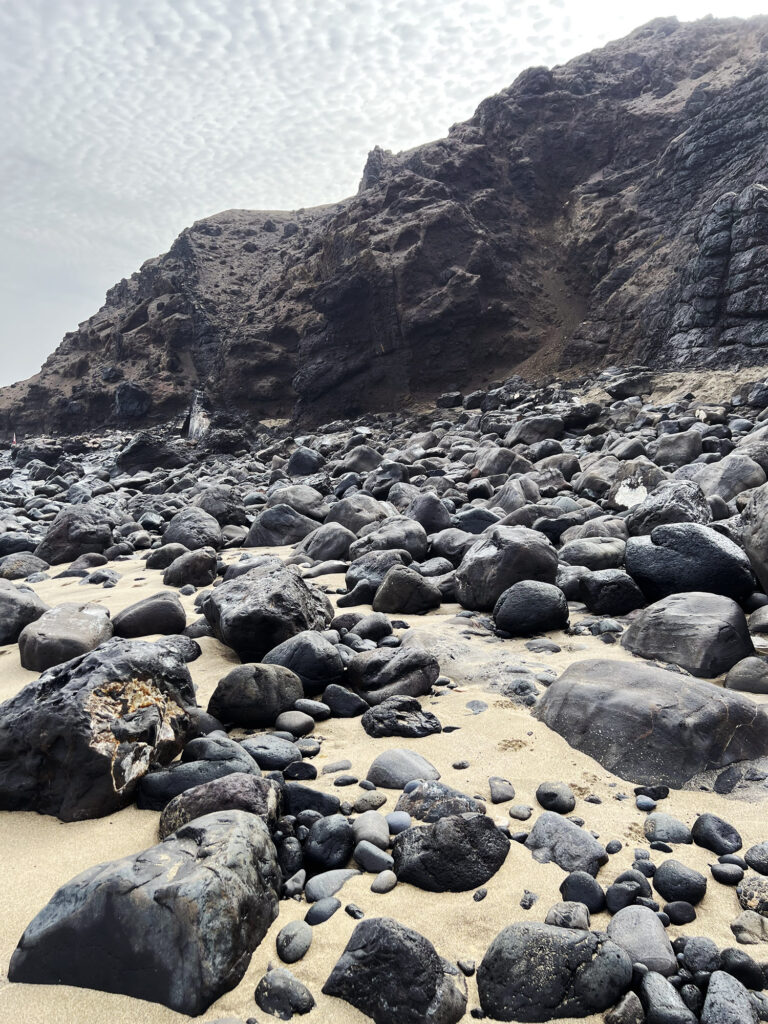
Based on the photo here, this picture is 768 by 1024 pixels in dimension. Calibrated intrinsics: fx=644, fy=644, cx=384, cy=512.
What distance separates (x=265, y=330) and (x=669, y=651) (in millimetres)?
33841

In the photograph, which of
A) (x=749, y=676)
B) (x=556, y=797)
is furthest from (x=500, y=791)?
(x=749, y=676)

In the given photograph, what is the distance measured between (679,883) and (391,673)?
1.80 m

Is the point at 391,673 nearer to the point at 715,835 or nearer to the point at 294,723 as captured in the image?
the point at 294,723

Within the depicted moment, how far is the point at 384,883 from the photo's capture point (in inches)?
77.0

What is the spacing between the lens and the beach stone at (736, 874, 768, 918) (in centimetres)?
175

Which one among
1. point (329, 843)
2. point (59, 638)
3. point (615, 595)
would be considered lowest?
point (615, 595)

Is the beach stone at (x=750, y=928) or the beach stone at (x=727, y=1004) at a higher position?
the beach stone at (x=727, y=1004)

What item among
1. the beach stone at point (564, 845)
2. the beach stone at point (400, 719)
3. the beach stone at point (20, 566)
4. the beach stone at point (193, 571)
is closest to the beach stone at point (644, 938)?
the beach stone at point (564, 845)

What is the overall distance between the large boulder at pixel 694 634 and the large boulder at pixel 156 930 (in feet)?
8.03

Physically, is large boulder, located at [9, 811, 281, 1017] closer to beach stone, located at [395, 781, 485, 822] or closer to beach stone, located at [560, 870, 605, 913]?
beach stone, located at [395, 781, 485, 822]

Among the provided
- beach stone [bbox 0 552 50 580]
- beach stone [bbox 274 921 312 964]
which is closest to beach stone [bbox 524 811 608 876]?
beach stone [bbox 274 921 312 964]

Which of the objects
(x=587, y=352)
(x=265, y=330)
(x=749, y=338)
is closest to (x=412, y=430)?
(x=587, y=352)

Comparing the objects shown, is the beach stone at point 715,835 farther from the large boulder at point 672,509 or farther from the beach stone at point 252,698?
the large boulder at point 672,509

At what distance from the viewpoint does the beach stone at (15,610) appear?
450 cm
